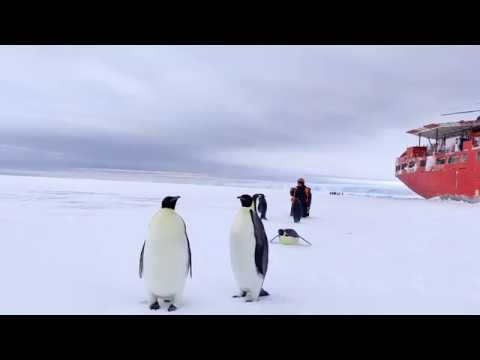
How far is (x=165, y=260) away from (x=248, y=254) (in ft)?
2.46

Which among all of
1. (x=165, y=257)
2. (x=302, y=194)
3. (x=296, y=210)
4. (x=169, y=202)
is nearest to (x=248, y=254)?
(x=165, y=257)

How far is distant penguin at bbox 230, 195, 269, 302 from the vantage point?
282 cm

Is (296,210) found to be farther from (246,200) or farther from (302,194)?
(246,200)

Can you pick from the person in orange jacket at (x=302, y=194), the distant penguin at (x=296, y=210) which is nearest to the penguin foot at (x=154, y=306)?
the distant penguin at (x=296, y=210)

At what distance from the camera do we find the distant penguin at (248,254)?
9.24ft

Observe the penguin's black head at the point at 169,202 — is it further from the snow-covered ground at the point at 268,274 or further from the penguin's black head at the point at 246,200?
the snow-covered ground at the point at 268,274

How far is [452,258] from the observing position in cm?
481

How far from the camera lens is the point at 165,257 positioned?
256 cm

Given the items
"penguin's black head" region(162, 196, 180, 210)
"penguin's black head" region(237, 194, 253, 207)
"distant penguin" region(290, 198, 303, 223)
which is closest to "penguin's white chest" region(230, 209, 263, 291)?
"penguin's black head" region(237, 194, 253, 207)

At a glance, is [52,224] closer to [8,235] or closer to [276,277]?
[8,235]

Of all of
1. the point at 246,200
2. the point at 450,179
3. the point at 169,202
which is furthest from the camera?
the point at 450,179

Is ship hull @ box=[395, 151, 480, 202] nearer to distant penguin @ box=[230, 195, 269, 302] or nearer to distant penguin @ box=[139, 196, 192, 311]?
distant penguin @ box=[230, 195, 269, 302]
